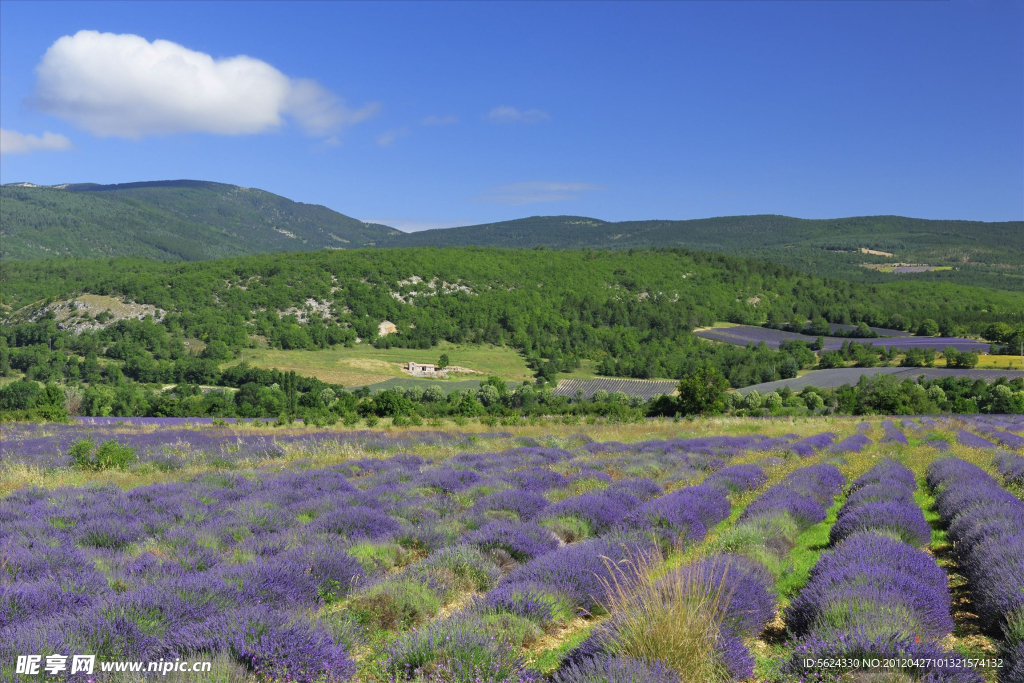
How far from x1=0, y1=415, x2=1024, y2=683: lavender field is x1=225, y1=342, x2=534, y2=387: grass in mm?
62600

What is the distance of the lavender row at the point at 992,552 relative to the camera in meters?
4.54

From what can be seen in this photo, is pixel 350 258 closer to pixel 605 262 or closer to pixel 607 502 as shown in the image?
pixel 605 262

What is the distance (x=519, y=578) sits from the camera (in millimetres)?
6234

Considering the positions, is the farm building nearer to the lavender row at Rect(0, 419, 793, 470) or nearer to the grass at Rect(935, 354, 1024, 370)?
the lavender row at Rect(0, 419, 793, 470)

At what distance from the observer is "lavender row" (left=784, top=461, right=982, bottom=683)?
4.07 meters

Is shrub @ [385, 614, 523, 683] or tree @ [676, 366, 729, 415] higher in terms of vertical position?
shrub @ [385, 614, 523, 683]

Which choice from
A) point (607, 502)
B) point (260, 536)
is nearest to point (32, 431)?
point (260, 536)

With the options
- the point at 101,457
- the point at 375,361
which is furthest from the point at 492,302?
the point at 101,457

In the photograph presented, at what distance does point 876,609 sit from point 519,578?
3.10 meters

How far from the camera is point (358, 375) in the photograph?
259 ft

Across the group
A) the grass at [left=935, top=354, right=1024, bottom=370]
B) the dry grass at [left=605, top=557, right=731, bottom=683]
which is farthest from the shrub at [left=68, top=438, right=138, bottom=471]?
the grass at [left=935, top=354, right=1024, bottom=370]

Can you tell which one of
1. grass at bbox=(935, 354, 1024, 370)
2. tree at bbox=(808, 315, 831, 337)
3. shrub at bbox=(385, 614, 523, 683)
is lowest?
grass at bbox=(935, 354, 1024, 370)

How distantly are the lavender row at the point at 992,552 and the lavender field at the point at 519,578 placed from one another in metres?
0.04

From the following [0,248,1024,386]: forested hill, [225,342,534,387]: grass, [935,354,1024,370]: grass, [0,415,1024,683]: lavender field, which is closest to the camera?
[0,415,1024,683]: lavender field
